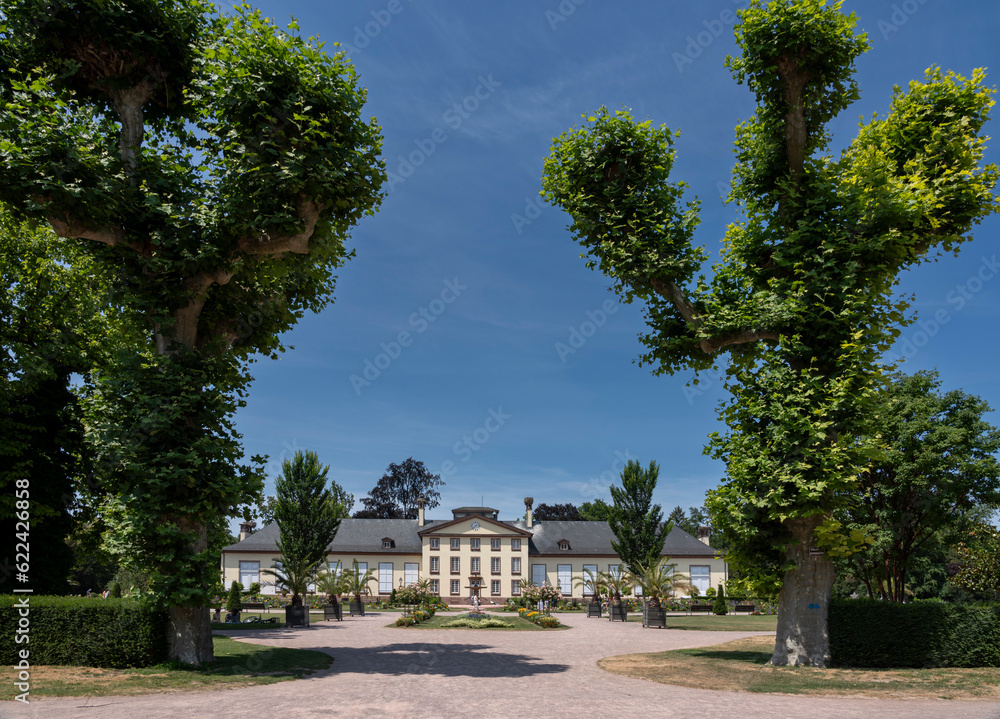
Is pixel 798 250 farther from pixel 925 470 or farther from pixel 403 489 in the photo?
pixel 403 489

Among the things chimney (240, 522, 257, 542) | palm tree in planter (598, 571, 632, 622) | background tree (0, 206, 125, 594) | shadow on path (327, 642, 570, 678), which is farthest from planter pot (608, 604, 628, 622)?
chimney (240, 522, 257, 542)

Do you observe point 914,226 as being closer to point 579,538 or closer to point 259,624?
point 259,624

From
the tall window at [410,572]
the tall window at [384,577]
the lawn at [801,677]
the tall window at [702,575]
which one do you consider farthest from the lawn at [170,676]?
the tall window at [702,575]

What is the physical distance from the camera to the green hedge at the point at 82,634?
12594 mm

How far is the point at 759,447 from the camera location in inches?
547

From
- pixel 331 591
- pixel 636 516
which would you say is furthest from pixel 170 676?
pixel 636 516

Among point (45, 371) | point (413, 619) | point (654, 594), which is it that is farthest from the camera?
point (654, 594)

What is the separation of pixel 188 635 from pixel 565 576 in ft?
142

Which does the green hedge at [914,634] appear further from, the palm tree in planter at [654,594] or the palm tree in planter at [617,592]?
the palm tree in planter at [617,592]

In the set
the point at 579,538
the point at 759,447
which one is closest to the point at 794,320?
the point at 759,447

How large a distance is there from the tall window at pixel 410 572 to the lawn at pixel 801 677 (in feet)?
126

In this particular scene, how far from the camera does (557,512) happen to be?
256 feet

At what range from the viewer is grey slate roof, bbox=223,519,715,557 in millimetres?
51000

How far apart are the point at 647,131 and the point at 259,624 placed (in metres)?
23.7
